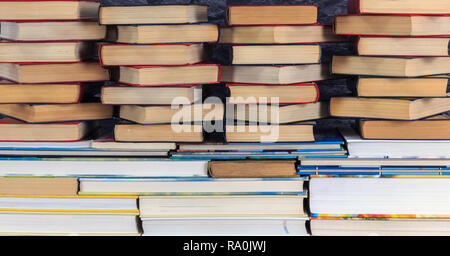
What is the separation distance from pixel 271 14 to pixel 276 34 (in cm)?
5

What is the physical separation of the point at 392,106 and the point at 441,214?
33cm

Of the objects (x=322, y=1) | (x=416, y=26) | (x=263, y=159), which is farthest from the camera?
(x=322, y=1)

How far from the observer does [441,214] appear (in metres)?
1.36

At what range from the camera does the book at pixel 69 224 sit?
1.39 m

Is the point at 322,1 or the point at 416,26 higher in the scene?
the point at 322,1

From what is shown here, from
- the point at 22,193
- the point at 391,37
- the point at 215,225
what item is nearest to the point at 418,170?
the point at 391,37

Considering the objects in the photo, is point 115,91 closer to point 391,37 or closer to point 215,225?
point 215,225

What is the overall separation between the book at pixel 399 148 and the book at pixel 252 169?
179 millimetres

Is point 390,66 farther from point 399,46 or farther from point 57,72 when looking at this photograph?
point 57,72

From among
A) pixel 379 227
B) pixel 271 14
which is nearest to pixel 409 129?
pixel 379 227

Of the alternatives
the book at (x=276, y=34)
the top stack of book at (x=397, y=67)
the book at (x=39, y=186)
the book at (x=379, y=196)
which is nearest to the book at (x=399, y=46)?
the top stack of book at (x=397, y=67)

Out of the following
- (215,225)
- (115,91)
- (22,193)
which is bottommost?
(215,225)

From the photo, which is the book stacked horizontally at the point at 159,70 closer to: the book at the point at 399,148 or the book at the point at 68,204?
the book at the point at 68,204

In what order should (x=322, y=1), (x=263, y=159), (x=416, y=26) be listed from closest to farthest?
1. (x=416, y=26)
2. (x=263, y=159)
3. (x=322, y=1)
